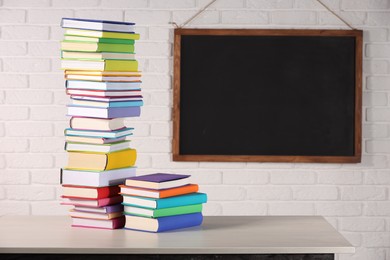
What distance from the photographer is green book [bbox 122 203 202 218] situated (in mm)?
2527

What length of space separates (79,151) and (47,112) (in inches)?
68.6

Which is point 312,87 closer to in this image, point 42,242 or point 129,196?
point 129,196

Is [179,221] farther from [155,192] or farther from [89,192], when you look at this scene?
[89,192]

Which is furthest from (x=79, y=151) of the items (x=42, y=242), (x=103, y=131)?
(x=42, y=242)

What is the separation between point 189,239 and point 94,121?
51 cm

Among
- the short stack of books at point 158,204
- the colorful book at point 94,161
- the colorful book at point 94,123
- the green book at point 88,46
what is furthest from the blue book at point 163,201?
the green book at point 88,46

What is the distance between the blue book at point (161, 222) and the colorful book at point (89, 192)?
104 mm

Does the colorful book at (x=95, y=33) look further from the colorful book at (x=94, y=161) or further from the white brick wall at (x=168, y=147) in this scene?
the white brick wall at (x=168, y=147)

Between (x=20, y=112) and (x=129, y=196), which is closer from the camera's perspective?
(x=129, y=196)

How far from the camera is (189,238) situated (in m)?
2.45

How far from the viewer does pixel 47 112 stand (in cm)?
436

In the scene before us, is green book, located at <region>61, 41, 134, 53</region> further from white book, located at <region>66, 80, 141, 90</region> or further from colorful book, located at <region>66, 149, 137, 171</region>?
colorful book, located at <region>66, 149, 137, 171</region>

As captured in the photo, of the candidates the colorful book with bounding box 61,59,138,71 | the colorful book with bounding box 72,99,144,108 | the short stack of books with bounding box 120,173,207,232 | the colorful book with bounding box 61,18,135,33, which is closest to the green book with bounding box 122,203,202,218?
the short stack of books with bounding box 120,173,207,232

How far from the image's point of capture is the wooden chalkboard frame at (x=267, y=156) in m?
4.33
